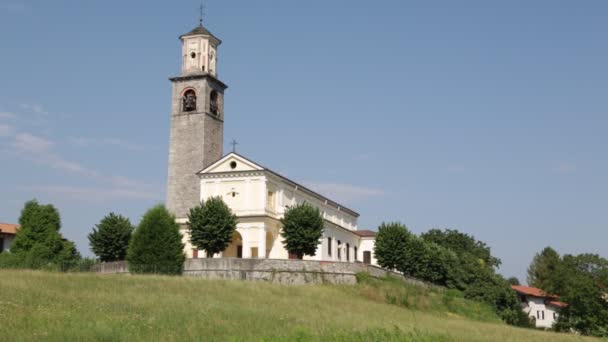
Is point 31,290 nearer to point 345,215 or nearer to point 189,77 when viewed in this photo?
point 189,77

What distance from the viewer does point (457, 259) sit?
225 feet

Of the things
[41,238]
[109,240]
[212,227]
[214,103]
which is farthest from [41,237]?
[214,103]

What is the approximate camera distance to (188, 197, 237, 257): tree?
55000mm

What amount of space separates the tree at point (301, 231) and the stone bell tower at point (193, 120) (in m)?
12.4

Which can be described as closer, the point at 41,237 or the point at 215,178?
the point at 41,237

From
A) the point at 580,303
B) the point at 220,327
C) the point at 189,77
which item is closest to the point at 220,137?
the point at 189,77

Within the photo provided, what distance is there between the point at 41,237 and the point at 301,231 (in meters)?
21.8

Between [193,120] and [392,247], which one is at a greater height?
A: [193,120]

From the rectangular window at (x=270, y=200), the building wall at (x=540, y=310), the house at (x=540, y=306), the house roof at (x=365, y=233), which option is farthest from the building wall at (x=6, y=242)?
the building wall at (x=540, y=310)

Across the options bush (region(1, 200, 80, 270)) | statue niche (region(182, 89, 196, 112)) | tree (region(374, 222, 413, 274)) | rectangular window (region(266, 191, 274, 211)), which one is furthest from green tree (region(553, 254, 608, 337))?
bush (region(1, 200, 80, 270))

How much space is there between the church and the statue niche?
0.09 meters

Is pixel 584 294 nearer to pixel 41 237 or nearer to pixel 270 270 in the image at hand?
pixel 270 270

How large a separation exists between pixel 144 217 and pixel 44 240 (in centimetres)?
1233

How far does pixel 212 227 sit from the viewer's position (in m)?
54.9
